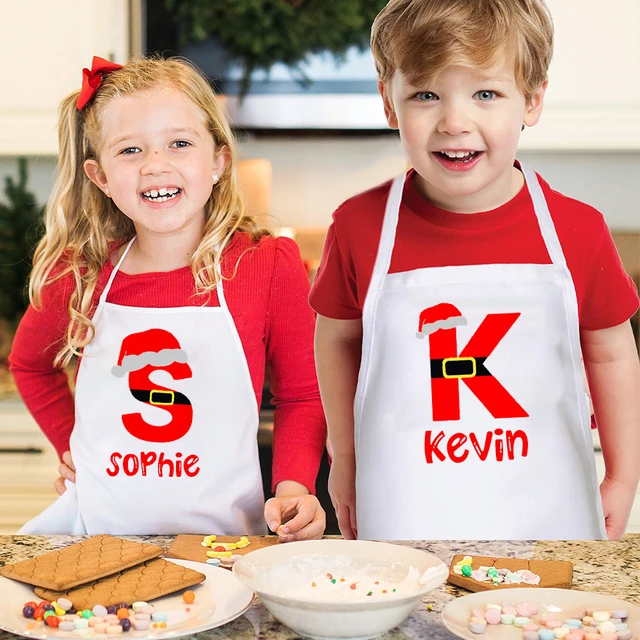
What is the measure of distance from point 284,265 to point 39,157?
5.75ft

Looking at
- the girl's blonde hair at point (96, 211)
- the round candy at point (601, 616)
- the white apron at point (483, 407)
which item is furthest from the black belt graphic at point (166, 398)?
the round candy at point (601, 616)

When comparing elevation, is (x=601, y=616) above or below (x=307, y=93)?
below

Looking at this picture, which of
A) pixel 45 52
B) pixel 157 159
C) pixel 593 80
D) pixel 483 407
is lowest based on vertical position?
pixel 483 407

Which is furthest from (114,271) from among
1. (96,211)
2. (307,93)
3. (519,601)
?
(307,93)

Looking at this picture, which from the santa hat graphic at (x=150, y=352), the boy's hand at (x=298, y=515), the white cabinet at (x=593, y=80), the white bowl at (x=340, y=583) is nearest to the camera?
the white bowl at (x=340, y=583)

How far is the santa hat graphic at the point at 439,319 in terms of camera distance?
3.48 feet

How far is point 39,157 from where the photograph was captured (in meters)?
2.74

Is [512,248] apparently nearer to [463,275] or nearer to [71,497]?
[463,275]

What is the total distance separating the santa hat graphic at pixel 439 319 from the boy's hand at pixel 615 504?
274mm

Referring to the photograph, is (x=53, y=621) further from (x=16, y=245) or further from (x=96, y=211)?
(x=16, y=245)

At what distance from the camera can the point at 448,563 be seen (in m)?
0.78

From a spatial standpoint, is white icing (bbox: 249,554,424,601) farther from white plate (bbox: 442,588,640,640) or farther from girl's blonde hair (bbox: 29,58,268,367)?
girl's blonde hair (bbox: 29,58,268,367)

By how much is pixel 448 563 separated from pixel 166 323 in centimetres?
55

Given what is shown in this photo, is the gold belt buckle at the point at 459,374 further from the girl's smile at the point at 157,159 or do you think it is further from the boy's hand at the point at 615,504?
the girl's smile at the point at 157,159
